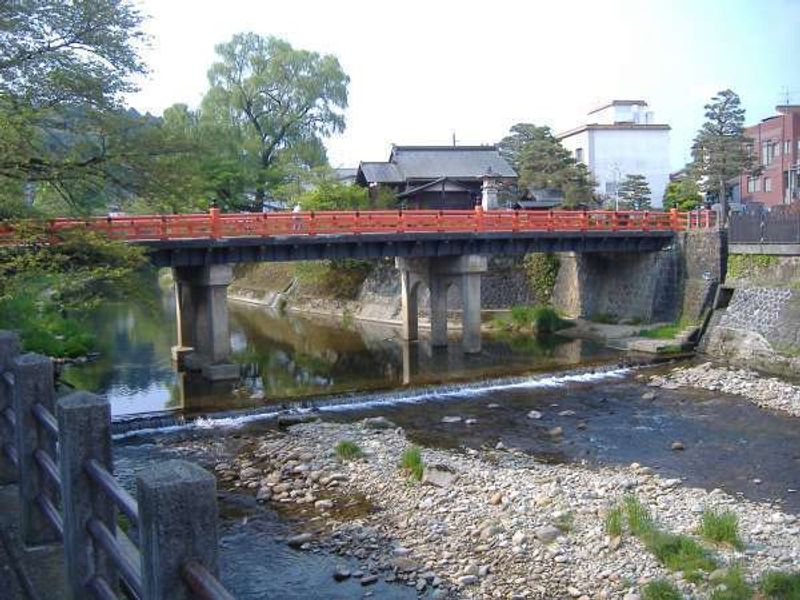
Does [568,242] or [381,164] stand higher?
[381,164]

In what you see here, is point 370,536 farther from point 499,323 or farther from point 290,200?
point 290,200

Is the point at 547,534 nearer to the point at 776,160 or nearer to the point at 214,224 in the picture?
the point at 214,224

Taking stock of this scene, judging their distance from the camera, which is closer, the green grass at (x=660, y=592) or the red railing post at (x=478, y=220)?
the green grass at (x=660, y=592)

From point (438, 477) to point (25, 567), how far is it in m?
10.5

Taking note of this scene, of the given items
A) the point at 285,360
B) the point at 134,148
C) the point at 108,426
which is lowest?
the point at 285,360

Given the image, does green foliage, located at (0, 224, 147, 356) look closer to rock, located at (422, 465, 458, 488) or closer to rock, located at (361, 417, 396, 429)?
rock, located at (361, 417, 396, 429)

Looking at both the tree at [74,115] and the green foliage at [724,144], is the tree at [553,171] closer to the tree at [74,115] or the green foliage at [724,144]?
the green foliage at [724,144]

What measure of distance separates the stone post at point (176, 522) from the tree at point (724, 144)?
48.1 meters

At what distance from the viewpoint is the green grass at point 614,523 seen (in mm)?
12368

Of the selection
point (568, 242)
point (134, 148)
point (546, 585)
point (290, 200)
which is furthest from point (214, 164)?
point (546, 585)

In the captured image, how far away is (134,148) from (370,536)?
919 centimetres

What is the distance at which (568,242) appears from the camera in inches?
1416

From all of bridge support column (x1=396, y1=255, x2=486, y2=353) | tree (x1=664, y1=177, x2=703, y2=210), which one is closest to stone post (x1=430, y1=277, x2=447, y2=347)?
bridge support column (x1=396, y1=255, x2=486, y2=353)

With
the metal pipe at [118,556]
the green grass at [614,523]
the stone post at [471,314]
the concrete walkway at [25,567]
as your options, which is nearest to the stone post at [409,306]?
the stone post at [471,314]
